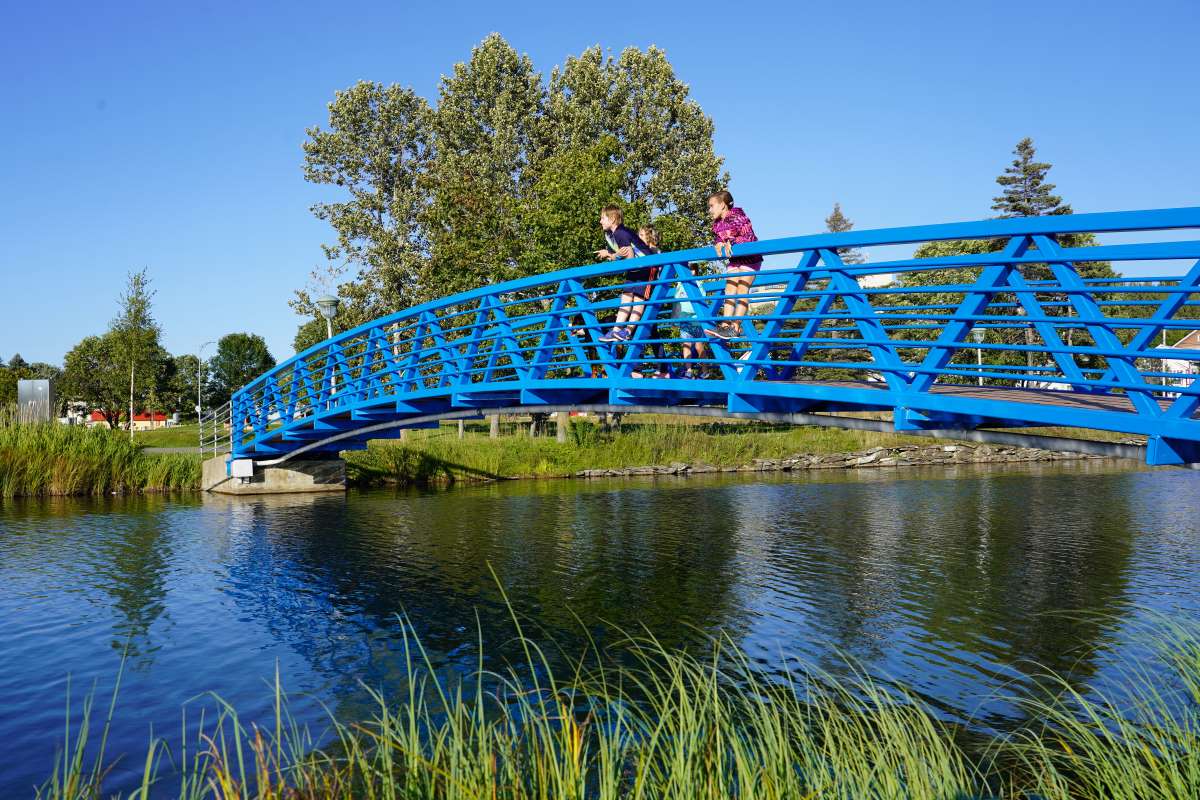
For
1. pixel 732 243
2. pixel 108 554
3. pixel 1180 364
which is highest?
pixel 1180 364

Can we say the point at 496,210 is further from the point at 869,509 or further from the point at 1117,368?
the point at 1117,368

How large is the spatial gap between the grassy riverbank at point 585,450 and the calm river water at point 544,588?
527cm

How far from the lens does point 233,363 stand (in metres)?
75.1

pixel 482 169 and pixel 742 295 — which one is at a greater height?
pixel 482 169

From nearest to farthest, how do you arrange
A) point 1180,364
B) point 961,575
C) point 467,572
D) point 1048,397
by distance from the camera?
point 1048,397 → point 961,575 → point 467,572 → point 1180,364

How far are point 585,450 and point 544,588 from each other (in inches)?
727

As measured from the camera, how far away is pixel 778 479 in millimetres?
27109

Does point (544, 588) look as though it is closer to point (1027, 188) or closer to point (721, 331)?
point (721, 331)

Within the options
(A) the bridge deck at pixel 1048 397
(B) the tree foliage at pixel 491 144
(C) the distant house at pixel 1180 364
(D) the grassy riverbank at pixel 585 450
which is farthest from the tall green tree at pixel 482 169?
(A) the bridge deck at pixel 1048 397

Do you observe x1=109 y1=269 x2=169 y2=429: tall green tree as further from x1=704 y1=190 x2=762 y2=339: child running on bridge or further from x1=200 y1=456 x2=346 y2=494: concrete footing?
x1=704 y1=190 x2=762 y2=339: child running on bridge

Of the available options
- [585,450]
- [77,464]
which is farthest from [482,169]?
[77,464]

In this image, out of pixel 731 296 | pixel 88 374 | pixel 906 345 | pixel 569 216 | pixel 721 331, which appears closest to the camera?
pixel 906 345

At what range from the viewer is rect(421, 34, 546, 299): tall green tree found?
112 feet

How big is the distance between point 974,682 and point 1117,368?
2599 mm
